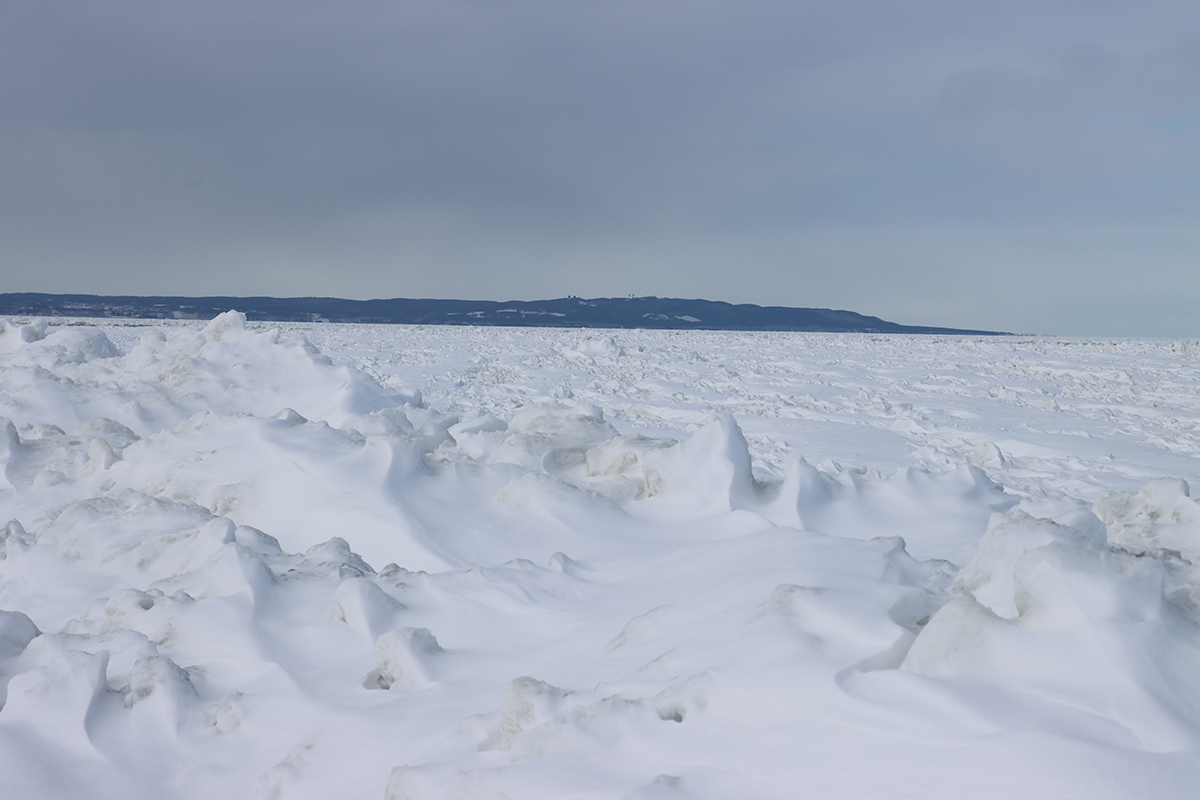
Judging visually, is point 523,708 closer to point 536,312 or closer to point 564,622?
point 564,622

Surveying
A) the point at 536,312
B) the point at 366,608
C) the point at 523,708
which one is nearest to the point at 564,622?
the point at 366,608

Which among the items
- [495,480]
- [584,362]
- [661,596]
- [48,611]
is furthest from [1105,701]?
[584,362]

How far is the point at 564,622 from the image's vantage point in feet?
10.1

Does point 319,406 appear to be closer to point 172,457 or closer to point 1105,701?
point 172,457

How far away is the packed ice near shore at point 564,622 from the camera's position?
6.20 ft

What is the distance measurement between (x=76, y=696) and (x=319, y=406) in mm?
6037

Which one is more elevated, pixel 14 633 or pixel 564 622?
pixel 564 622

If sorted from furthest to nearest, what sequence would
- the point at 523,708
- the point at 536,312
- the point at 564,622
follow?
the point at 536,312 → the point at 564,622 → the point at 523,708

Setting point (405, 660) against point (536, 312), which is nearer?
point (405, 660)

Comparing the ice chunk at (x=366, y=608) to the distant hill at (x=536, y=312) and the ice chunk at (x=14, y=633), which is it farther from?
the distant hill at (x=536, y=312)

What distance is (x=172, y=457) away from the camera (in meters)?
5.54

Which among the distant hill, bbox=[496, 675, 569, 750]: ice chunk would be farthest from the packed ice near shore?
the distant hill

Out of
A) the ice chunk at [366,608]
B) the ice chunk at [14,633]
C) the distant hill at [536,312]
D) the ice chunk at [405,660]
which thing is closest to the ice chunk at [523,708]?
the ice chunk at [405,660]

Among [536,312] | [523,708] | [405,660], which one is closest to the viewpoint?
[523,708]
